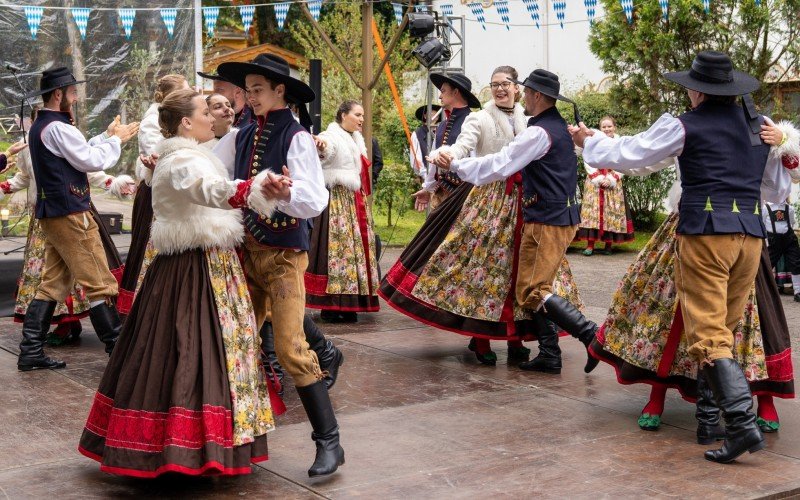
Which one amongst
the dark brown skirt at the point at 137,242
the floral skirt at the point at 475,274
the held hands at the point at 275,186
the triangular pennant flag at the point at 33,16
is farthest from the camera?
the triangular pennant flag at the point at 33,16

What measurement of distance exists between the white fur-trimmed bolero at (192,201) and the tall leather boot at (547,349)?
2.54 m

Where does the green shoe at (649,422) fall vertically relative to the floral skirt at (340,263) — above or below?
below

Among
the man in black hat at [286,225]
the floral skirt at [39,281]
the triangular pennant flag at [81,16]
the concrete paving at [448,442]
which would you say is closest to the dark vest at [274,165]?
the man in black hat at [286,225]

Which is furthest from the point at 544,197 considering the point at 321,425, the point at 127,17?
the point at 127,17

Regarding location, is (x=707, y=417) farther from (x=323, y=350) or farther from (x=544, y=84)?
(x=544, y=84)

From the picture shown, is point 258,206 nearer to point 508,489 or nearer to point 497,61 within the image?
point 508,489

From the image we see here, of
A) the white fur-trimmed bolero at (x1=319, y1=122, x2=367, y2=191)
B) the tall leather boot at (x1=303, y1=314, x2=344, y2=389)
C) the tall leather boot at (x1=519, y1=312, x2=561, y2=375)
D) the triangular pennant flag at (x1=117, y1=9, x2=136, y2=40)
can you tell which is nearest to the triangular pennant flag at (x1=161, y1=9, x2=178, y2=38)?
the triangular pennant flag at (x1=117, y1=9, x2=136, y2=40)

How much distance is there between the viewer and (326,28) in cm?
2356

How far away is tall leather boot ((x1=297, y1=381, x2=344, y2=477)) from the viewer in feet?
13.5

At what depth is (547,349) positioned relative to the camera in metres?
6.10

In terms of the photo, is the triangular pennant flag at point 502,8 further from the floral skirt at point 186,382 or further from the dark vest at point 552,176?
the floral skirt at point 186,382

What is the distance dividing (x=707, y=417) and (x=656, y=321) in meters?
0.50

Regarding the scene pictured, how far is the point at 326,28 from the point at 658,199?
37.1 feet

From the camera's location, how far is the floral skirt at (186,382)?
3.81 meters
